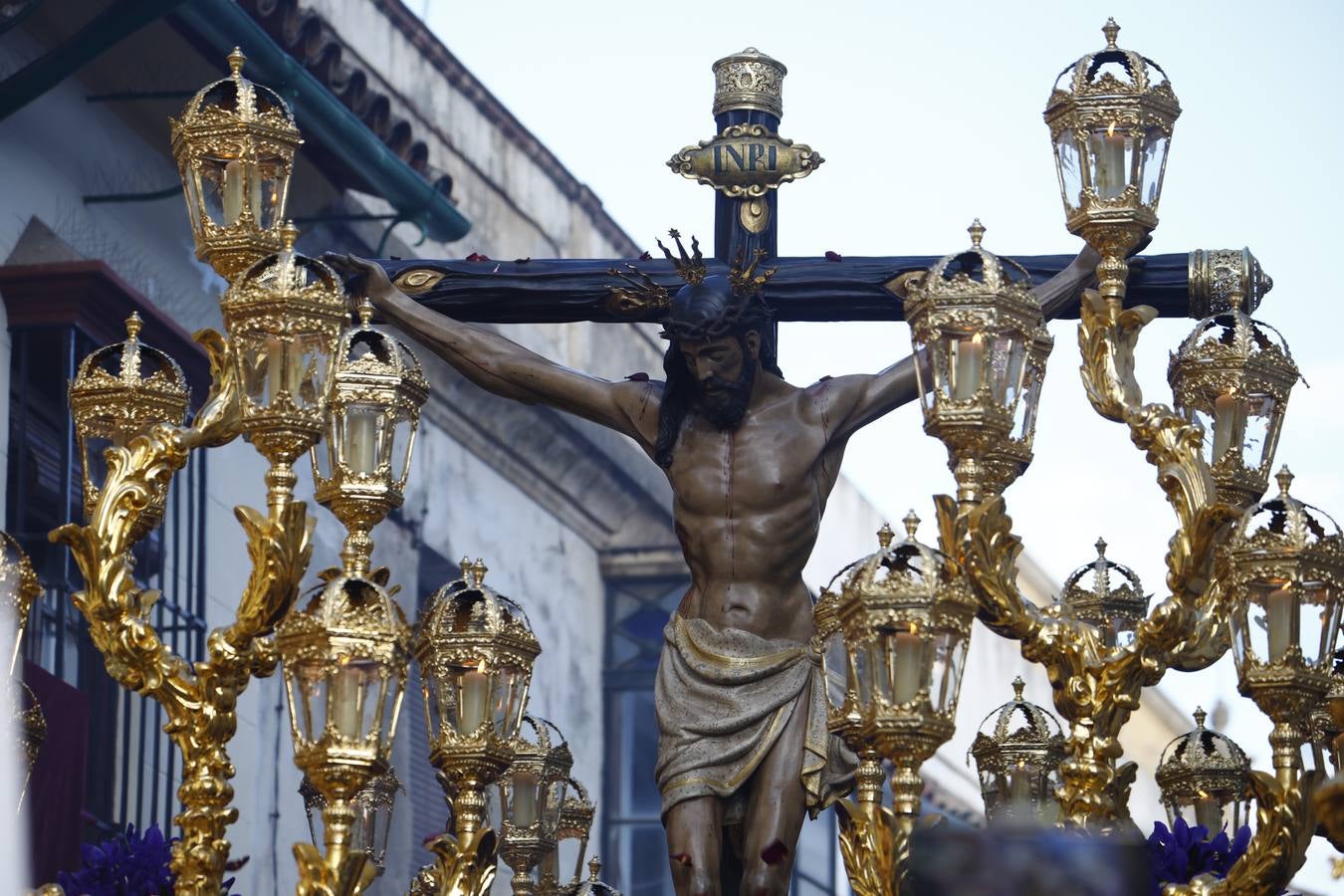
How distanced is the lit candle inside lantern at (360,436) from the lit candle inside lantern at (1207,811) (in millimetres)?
2866

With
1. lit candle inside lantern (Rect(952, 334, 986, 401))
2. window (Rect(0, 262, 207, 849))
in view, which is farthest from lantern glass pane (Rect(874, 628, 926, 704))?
window (Rect(0, 262, 207, 849))

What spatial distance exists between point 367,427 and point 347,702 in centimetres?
108

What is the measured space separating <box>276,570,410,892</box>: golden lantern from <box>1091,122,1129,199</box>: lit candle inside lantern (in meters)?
2.48

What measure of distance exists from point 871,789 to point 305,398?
1847 millimetres

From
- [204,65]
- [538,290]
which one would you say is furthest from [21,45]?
[538,290]

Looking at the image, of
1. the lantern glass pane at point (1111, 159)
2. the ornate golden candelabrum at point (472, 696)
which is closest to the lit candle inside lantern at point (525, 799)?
the ornate golden candelabrum at point (472, 696)

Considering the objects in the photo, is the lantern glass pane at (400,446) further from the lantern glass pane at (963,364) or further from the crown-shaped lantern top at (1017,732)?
the crown-shaped lantern top at (1017,732)

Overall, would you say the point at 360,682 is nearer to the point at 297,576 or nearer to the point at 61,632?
the point at 297,576

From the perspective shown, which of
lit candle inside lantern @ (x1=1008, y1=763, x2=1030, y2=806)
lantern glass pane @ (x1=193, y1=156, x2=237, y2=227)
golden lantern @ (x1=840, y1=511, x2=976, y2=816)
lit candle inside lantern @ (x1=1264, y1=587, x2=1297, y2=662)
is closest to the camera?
golden lantern @ (x1=840, y1=511, x2=976, y2=816)

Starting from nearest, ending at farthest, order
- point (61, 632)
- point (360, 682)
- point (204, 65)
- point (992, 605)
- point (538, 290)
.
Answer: point (360, 682)
point (992, 605)
point (538, 290)
point (61, 632)
point (204, 65)

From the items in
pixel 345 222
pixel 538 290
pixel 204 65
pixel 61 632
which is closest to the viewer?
pixel 538 290

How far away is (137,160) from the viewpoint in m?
16.7

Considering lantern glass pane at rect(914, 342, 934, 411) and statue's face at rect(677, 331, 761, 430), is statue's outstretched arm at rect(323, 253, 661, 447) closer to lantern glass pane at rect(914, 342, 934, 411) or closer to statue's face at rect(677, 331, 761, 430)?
statue's face at rect(677, 331, 761, 430)

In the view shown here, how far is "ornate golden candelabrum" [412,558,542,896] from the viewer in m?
10.0
